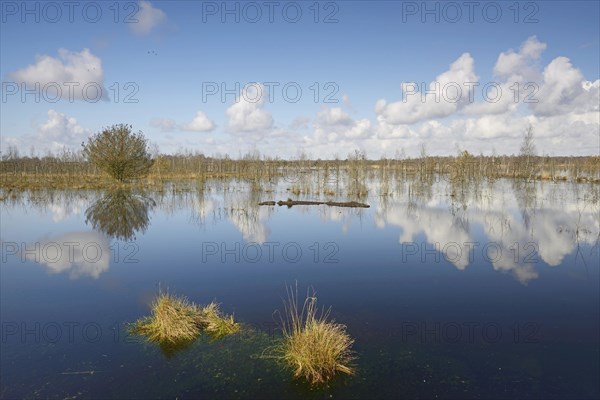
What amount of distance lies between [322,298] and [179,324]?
11.0 ft

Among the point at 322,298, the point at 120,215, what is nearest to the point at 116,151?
the point at 120,215

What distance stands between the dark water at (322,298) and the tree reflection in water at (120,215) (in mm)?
303

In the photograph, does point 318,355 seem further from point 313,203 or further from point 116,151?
point 116,151

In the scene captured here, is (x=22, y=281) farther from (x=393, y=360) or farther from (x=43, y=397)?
(x=393, y=360)

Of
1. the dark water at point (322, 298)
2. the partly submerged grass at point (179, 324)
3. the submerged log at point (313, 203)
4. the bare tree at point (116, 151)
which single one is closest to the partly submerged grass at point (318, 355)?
the dark water at point (322, 298)

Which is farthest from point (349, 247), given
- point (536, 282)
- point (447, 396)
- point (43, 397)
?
point (43, 397)

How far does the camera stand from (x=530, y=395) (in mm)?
5500

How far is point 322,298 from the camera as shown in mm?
9328

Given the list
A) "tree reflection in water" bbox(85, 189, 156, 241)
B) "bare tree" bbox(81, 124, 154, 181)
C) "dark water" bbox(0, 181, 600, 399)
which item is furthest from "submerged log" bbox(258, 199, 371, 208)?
"bare tree" bbox(81, 124, 154, 181)

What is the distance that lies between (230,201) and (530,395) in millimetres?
23072

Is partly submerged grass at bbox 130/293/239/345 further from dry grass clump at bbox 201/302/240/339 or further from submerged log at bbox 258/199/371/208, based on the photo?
submerged log at bbox 258/199/371/208

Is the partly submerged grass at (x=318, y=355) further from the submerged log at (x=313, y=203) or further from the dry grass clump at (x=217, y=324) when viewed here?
the submerged log at (x=313, y=203)

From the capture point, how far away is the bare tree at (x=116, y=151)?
113 feet

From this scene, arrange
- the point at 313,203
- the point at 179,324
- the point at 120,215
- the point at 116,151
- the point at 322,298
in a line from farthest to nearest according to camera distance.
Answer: the point at 116,151 < the point at 313,203 < the point at 120,215 < the point at 322,298 < the point at 179,324
